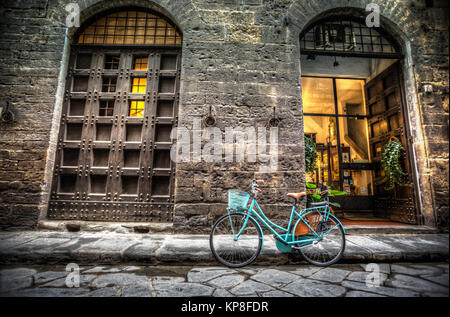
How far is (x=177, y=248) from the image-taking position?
285 cm

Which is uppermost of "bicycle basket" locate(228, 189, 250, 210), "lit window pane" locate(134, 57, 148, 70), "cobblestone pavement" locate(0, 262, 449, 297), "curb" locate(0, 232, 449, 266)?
"lit window pane" locate(134, 57, 148, 70)

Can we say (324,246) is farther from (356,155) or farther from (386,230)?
(356,155)

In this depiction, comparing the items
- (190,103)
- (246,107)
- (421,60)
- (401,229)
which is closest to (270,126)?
(246,107)

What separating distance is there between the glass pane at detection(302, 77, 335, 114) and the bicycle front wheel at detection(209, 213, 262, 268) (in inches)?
203

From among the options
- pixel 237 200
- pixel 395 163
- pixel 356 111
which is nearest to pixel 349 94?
pixel 356 111

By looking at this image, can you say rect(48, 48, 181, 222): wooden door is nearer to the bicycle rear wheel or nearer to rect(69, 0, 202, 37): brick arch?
rect(69, 0, 202, 37): brick arch

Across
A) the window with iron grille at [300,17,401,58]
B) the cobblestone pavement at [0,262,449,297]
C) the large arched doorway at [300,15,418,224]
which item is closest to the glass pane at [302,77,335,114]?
the large arched doorway at [300,15,418,224]

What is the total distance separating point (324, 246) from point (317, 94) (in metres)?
5.33

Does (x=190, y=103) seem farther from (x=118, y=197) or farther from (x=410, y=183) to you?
(x=410, y=183)

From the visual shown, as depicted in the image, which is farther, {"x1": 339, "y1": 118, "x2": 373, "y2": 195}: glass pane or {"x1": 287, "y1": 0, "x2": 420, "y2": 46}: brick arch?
{"x1": 339, "y1": 118, "x2": 373, "y2": 195}: glass pane

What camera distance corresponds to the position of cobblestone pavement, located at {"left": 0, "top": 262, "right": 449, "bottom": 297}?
1887 mm

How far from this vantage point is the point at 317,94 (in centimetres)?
664

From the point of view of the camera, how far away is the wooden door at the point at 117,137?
4004mm

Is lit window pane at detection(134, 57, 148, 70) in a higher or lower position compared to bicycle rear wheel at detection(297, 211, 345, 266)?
higher
